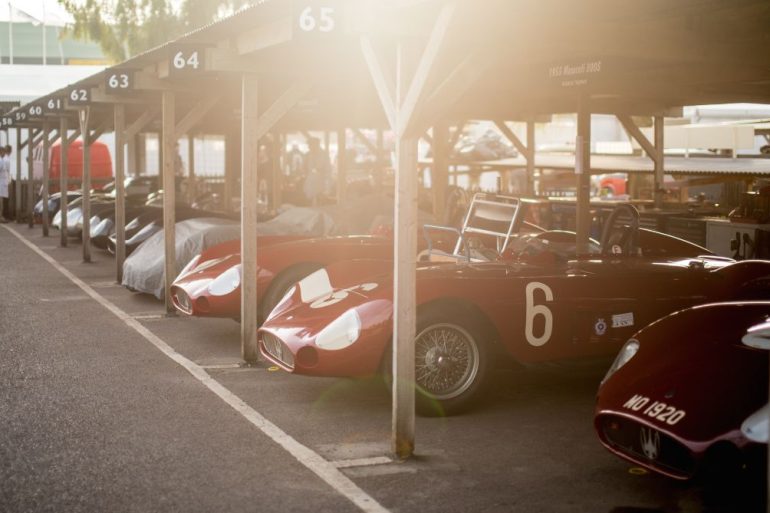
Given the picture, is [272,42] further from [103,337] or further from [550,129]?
[550,129]

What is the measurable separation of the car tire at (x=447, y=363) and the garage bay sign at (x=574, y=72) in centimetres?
543

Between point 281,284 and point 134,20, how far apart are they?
69.3 ft

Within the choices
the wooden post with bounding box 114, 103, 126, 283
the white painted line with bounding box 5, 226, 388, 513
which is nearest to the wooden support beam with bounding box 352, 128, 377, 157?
the wooden post with bounding box 114, 103, 126, 283

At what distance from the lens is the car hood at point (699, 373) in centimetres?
438

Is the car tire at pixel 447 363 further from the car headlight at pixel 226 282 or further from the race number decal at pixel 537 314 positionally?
the car headlight at pixel 226 282

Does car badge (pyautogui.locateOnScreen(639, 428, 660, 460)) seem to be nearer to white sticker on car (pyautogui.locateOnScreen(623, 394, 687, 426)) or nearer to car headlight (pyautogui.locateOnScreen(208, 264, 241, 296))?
white sticker on car (pyautogui.locateOnScreen(623, 394, 687, 426))

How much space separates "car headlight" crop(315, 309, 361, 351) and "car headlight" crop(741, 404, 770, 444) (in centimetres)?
268

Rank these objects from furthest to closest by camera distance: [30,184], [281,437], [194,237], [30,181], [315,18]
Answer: [30,184], [30,181], [194,237], [315,18], [281,437]

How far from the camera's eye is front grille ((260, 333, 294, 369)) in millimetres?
6527

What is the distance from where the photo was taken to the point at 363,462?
18.1ft

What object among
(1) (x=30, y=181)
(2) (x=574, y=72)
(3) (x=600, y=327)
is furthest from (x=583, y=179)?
(1) (x=30, y=181)

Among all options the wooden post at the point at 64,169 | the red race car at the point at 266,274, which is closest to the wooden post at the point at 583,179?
the red race car at the point at 266,274

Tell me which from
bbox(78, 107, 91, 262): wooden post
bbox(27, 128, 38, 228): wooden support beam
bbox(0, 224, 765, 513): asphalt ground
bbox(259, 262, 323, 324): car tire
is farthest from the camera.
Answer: bbox(27, 128, 38, 228): wooden support beam

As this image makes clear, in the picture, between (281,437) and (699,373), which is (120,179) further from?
(699,373)
